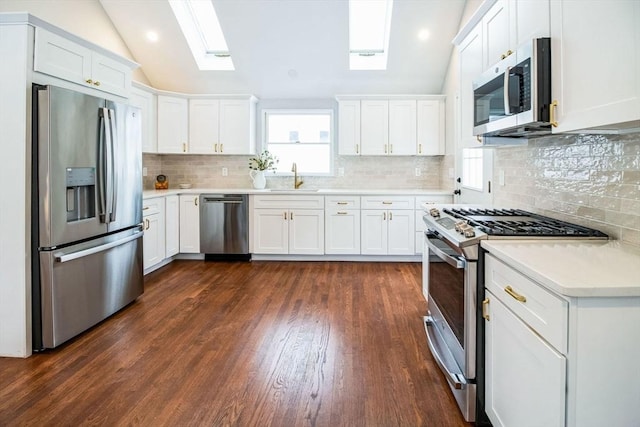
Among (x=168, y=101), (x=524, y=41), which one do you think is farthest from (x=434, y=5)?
(x=168, y=101)

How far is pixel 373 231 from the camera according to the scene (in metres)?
5.21

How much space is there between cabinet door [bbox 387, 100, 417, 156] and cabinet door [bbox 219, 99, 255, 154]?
6.23 ft

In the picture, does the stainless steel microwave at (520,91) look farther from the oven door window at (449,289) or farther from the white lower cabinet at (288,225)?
the white lower cabinet at (288,225)

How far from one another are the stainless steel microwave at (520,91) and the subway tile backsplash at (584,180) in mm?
223

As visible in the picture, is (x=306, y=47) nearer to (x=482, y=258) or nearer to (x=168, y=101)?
(x=168, y=101)

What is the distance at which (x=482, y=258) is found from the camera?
6.04 ft

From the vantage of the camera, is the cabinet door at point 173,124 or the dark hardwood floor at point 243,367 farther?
the cabinet door at point 173,124

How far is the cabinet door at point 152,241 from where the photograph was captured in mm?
4398

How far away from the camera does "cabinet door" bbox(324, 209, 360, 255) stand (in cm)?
523

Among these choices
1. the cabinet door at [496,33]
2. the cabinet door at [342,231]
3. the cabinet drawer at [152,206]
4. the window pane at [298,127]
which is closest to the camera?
the cabinet door at [496,33]

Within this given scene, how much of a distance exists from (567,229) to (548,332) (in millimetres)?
869

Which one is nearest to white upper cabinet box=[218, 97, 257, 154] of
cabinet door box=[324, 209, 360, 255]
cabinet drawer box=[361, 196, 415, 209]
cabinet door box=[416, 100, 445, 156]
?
cabinet door box=[324, 209, 360, 255]

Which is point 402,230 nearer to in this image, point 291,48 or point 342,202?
point 342,202

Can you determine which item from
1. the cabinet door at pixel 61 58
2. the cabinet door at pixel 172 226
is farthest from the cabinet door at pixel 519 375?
the cabinet door at pixel 172 226
